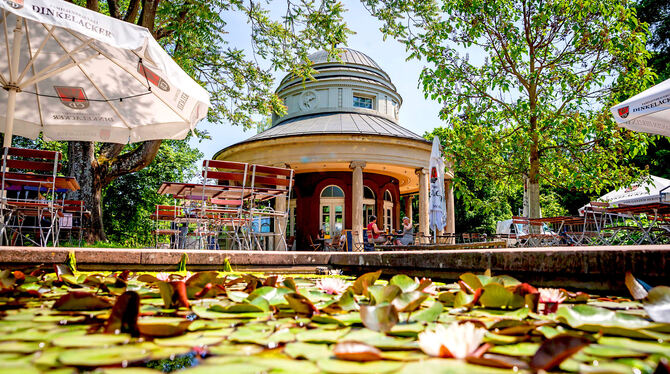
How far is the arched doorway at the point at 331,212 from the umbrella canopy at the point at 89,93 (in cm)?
1220

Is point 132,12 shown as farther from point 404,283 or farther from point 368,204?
point 368,204

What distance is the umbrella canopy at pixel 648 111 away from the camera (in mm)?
4984

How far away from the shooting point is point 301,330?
1.08m

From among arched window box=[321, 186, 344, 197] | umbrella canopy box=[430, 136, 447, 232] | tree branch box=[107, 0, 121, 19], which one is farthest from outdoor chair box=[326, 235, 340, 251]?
tree branch box=[107, 0, 121, 19]

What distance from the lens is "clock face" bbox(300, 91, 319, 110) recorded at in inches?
819

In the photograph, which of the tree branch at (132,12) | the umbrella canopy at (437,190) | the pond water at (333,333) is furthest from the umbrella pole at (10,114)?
the umbrella canopy at (437,190)

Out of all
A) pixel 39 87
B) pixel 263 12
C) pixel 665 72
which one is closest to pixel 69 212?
pixel 39 87

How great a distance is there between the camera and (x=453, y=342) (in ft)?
2.52

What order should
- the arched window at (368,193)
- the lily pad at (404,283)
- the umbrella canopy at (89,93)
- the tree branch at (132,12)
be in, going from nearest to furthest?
1. the lily pad at (404,283)
2. the umbrella canopy at (89,93)
3. the tree branch at (132,12)
4. the arched window at (368,193)

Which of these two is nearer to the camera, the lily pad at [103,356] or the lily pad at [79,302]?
the lily pad at [103,356]

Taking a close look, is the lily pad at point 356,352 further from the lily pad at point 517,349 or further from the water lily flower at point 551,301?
the water lily flower at point 551,301

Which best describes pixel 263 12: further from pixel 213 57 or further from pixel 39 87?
pixel 39 87

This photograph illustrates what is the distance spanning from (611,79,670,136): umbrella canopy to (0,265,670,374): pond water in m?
4.59

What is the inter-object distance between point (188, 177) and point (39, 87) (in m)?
19.3
